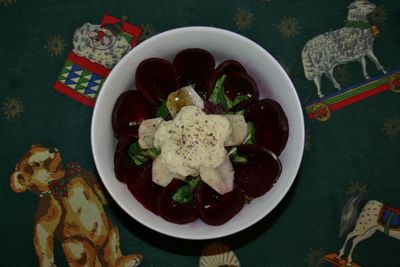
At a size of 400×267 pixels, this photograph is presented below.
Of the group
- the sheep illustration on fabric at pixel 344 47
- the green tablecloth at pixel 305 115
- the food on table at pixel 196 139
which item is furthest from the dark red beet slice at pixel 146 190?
the sheep illustration on fabric at pixel 344 47

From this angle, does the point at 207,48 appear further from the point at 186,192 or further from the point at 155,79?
the point at 186,192

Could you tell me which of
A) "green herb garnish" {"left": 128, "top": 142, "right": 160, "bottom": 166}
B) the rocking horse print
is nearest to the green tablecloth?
the rocking horse print

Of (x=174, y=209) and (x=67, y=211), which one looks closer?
(x=174, y=209)

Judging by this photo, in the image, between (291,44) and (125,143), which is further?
(291,44)

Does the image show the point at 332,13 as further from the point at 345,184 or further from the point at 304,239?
the point at 304,239

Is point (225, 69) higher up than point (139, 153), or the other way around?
point (225, 69)

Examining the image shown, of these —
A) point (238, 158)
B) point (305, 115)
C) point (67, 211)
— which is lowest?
point (67, 211)

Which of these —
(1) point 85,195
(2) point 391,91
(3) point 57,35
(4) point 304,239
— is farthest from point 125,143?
(2) point 391,91

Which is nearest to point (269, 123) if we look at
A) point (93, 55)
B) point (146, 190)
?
point (146, 190)
